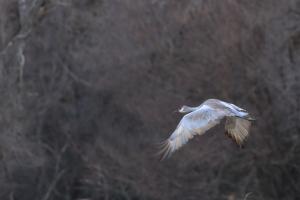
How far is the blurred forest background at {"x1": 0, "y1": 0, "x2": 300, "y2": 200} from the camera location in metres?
15.4

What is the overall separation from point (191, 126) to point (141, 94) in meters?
5.43

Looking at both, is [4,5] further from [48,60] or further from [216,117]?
[216,117]

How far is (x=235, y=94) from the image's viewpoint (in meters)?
15.5

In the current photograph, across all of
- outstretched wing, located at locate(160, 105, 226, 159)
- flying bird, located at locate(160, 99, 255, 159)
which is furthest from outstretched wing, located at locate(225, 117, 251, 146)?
outstretched wing, located at locate(160, 105, 226, 159)

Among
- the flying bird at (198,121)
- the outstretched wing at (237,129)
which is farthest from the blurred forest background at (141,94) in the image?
the flying bird at (198,121)

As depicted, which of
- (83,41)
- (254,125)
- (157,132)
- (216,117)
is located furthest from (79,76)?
(216,117)

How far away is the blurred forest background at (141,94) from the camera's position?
15.4 meters

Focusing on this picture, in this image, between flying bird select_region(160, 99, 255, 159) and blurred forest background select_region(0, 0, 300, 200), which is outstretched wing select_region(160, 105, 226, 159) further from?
blurred forest background select_region(0, 0, 300, 200)

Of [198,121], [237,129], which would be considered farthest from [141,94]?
[198,121]

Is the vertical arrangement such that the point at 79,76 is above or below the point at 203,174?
above

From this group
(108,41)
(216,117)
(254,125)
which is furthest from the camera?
(108,41)

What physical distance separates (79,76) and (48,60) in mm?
514

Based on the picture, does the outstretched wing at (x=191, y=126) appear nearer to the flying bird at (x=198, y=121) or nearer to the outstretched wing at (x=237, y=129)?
the flying bird at (x=198, y=121)

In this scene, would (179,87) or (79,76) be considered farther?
(79,76)
